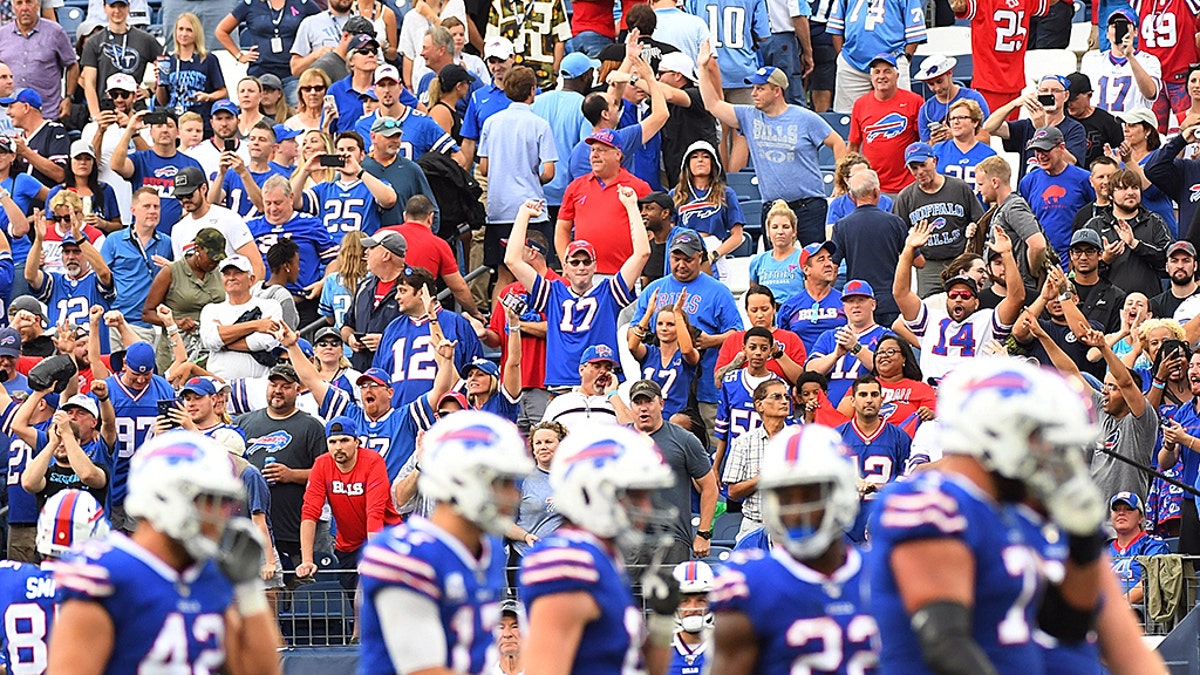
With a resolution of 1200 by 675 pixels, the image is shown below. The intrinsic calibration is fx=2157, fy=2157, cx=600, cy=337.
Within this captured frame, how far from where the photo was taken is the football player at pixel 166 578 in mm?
5785

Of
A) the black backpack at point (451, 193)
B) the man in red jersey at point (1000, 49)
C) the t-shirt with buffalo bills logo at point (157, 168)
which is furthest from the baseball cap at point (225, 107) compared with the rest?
the man in red jersey at point (1000, 49)

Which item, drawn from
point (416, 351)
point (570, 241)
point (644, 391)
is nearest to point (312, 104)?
point (570, 241)

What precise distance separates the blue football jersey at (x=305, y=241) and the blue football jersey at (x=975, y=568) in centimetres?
940

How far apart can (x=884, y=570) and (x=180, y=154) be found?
36.9 feet

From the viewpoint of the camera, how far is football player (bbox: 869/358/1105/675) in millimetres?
5180

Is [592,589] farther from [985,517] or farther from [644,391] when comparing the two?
[644,391]

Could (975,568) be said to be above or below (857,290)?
above

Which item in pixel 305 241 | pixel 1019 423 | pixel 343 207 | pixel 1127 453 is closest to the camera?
pixel 1019 423

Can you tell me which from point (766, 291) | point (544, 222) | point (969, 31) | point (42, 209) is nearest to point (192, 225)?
point (42, 209)

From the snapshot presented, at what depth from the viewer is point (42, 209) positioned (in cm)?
1498

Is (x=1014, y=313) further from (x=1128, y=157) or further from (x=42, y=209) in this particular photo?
(x=42, y=209)

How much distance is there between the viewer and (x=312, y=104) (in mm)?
15930

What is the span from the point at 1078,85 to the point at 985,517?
35.1ft

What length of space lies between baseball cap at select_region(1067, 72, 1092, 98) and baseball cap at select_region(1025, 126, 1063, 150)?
1282mm
